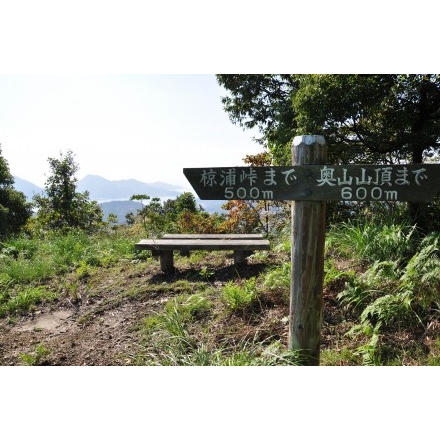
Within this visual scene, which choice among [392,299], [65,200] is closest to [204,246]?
[392,299]

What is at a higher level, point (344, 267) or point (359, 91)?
point (359, 91)

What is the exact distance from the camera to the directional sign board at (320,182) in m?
2.39

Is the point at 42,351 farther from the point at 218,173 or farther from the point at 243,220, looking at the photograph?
the point at 243,220

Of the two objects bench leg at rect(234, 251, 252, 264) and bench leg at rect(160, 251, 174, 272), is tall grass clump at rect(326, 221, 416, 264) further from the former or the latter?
bench leg at rect(160, 251, 174, 272)

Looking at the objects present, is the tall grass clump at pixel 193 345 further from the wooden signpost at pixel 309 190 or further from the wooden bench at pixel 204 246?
the wooden bench at pixel 204 246

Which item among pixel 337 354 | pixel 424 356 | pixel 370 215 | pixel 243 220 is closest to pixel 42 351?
pixel 337 354

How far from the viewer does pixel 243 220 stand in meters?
9.72

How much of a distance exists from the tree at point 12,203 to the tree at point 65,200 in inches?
49.4

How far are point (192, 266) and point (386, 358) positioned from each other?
3319mm

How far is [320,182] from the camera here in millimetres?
2531

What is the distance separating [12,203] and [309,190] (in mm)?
20541

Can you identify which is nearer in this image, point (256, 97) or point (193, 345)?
point (193, 345)

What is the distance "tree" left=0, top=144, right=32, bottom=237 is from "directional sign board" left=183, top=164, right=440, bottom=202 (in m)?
19.0

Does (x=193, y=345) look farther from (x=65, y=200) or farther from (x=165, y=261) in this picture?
(x=65, y=200)
